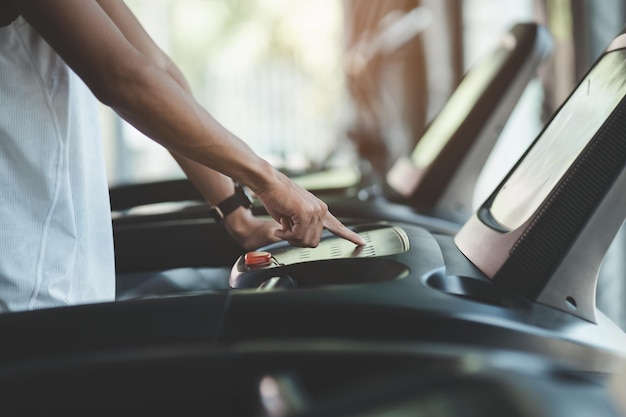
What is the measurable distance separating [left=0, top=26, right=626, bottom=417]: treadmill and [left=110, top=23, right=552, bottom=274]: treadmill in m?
0.98

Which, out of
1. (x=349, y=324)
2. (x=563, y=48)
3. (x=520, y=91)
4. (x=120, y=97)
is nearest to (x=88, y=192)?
(x=120, y=97)

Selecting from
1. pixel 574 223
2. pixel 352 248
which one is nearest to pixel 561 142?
pixel 574 223

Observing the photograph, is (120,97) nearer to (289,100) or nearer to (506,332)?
(506,332)

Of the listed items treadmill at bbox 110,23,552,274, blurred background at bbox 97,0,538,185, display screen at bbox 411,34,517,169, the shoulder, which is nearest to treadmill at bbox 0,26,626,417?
the shoulder

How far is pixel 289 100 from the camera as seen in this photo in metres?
11.3

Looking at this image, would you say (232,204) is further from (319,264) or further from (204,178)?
(319,264)

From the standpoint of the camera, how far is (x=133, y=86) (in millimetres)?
1058

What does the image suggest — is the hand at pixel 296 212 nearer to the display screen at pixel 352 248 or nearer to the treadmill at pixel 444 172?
the display screen at pixel 352 248

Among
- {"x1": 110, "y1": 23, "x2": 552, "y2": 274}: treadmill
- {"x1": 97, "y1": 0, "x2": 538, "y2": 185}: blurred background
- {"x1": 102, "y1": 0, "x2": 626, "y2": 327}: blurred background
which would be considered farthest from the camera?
{"x1": 97, "y1": 0, "x2": 538, "y2": 185}: blurred background

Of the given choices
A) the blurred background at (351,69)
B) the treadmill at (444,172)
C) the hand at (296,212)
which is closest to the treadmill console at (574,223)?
the hand at (296,212)

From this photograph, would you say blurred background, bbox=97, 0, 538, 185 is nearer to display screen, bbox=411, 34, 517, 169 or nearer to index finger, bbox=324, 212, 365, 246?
display screen, bbox=411, 34, 517, 169

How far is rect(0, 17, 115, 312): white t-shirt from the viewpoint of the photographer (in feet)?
3.61

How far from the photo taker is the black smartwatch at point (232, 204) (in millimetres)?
1586

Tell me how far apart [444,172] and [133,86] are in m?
1.71
